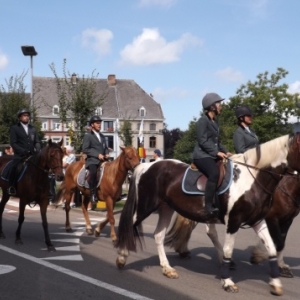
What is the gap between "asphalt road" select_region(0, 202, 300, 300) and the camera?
7051 mm

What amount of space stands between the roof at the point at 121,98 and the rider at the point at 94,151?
3175 inches

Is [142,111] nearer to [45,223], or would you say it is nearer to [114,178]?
[114,178]

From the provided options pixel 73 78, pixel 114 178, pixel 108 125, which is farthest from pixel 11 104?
pixel 108 125

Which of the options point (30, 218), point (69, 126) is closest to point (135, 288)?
point (30, 218)

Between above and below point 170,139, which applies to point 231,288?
below

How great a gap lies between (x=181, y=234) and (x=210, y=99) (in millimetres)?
2938

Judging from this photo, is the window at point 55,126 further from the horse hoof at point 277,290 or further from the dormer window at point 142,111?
the horse hoof at point 277,290

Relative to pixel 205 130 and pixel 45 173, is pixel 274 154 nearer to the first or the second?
pixel 205 130

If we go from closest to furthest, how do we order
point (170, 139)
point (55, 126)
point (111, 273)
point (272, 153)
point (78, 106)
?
point (272, 153) → point (111, 273) → point (78, 106) → point (55, 126) → point (170, 139)

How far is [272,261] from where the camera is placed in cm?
725

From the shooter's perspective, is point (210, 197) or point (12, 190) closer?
point (210, 197)

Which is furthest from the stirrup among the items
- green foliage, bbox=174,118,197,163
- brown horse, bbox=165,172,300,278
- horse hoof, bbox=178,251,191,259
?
green foliage, bbox=174,118,197,163

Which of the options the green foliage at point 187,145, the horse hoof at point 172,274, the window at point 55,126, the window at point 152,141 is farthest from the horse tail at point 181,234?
the window at point 152,141

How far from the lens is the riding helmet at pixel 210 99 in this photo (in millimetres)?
7797
